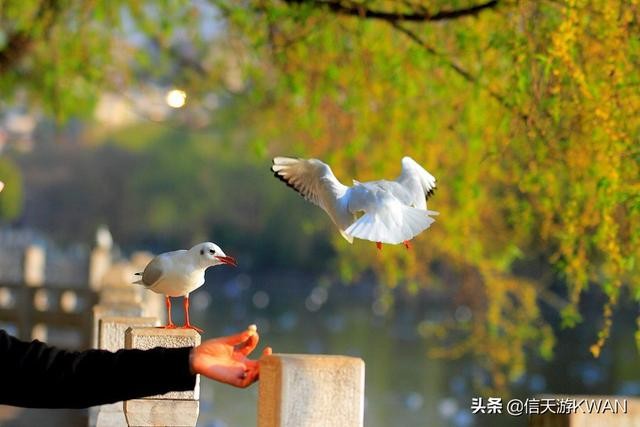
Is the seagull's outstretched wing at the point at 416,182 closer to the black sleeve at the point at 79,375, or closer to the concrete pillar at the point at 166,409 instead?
the concrete pillar at the point at 166,409

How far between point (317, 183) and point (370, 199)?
541 mm

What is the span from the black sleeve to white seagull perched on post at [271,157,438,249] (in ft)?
4.66

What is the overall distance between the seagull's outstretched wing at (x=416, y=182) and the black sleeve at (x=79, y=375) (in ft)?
6.84

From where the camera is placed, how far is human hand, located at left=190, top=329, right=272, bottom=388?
Result: 338 cm

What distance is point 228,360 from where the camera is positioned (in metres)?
3.46

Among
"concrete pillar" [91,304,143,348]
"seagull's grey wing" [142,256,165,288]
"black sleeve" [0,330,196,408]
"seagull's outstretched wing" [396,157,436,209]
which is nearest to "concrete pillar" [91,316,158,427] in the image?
"seagull's grey wing" [142,256,165,288]

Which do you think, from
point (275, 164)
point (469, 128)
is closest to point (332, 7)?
point (469, 128)

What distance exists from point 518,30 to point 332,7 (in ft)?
4.45

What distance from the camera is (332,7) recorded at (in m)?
8.12

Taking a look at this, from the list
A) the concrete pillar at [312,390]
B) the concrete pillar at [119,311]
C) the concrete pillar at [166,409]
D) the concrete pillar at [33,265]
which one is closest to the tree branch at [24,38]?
the concrete pillar at [33,265]

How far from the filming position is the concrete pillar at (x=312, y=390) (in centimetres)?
346

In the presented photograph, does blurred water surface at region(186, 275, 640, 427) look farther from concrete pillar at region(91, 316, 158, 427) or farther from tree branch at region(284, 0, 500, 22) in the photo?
concrete pillar at region(91, 316, 158, 427)

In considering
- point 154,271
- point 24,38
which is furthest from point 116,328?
point 24,38

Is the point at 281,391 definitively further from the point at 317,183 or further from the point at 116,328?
the point at 116,328
